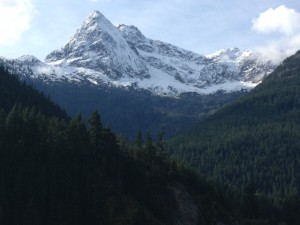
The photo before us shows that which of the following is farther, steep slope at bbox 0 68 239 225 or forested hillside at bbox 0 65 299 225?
forested hillside at bbox 0 65 299 225

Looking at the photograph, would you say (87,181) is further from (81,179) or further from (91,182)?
(81,179)

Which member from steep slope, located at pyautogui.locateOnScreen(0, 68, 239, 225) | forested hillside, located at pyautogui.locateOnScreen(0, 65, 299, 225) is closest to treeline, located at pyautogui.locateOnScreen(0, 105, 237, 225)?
forested hillside, located at pyautogui.locateOnScreen(0, 65, 299, 225)

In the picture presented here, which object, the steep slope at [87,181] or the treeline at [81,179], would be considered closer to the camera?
the treeline at [81,179]

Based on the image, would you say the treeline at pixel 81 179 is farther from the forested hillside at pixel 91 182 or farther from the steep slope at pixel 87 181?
the steep slope at pixel 87 181

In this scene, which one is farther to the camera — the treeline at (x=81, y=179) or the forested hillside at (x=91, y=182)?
the forested hillside at (x=91, y=182)

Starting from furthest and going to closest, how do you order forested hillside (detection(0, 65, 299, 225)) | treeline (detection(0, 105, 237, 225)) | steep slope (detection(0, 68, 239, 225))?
forested hillside (detection(0, 65, 299, 225)) → steep slope (detection(0, 68, 239, 225)) → treeline (detection(0, 105, 237, 225))

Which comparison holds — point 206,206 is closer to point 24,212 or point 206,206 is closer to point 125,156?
point 125,156

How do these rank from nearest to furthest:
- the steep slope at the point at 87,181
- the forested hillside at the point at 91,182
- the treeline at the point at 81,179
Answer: the treeline at the point at 81,179
the steep slope at the point at 87,181
the forested hillside at the point at 91,182

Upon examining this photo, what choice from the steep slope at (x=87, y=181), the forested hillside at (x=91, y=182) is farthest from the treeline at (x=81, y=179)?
the steep slope at (x=87, y=181)

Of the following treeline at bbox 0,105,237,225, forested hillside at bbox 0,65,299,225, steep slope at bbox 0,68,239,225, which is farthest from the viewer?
forested hillside at bbox 0,65,299,225

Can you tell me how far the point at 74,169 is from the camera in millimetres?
107125

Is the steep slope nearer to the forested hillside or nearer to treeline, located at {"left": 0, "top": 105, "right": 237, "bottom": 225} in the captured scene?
the forested hillside

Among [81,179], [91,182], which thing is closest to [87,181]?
[91,182]

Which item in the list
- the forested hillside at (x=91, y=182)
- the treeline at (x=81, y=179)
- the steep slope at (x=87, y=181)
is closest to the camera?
the treeline at (x=81, y=179)
